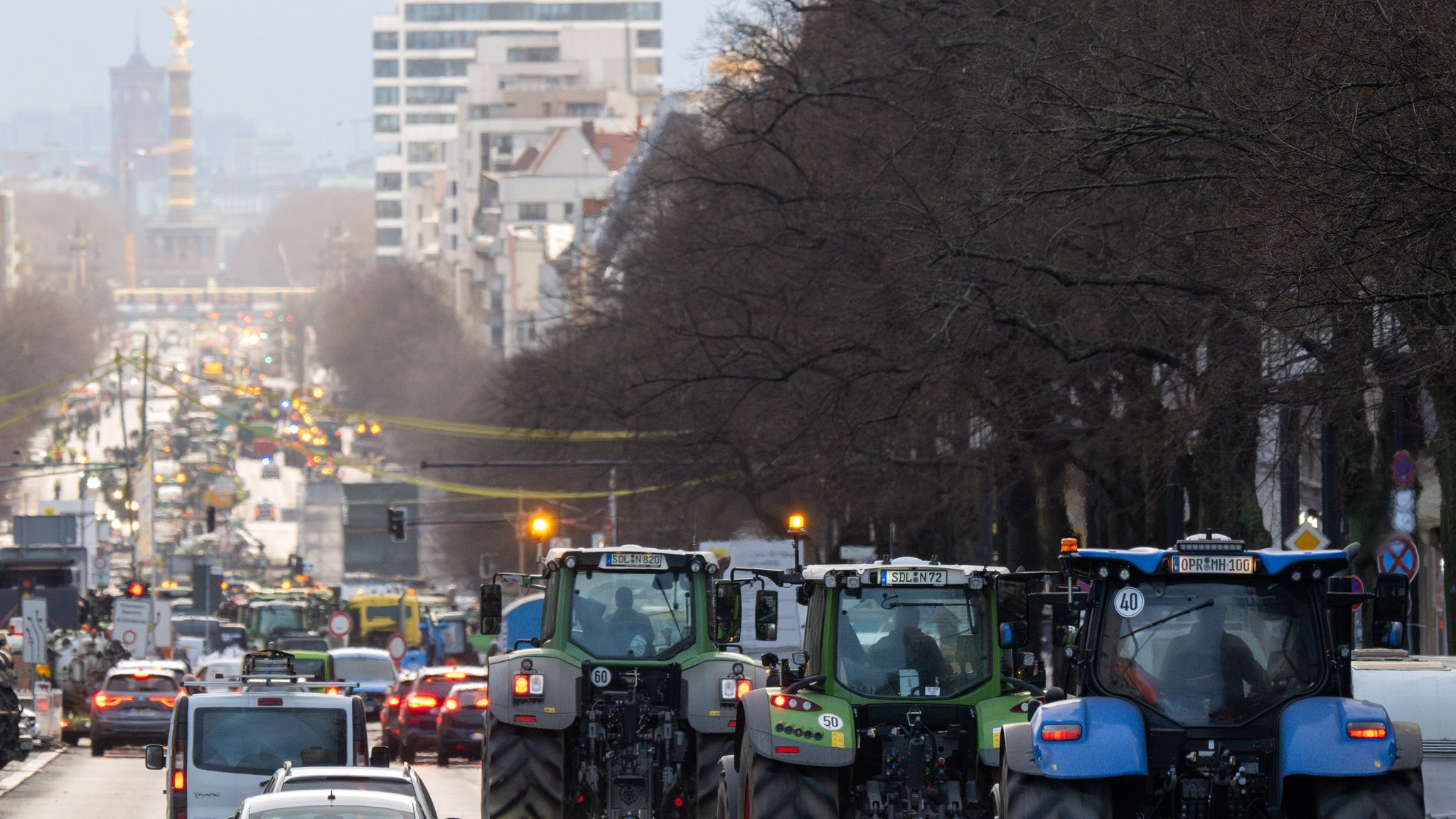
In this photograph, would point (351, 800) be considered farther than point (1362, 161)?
No

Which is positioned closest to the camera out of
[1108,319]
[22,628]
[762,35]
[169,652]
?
[1108,319]

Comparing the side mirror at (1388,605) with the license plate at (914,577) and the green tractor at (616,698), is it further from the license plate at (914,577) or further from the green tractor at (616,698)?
the green tractor at (616,698)

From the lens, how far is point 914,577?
56.3ft

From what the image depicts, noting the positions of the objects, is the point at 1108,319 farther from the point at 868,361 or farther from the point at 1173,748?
the point at 1173,748

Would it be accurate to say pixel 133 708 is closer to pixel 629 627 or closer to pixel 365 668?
pixel 365 668

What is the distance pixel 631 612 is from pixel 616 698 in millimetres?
895

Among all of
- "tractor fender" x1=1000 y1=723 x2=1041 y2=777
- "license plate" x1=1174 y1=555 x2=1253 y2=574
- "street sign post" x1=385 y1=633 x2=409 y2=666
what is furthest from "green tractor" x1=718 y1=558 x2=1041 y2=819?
"street sign post" x1=385 y1=633 x2=409 y2=666

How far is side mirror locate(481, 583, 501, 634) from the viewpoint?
72.4ft

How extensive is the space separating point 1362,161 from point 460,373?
12328 cm

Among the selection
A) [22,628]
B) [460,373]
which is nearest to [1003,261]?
[22,628]

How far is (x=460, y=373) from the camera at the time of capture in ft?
463

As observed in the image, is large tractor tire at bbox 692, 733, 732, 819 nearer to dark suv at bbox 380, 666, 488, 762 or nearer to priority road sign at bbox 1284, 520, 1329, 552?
priority road sign at bbox 1284, 520, 1329, 552

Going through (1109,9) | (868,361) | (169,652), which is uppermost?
(1109,9)

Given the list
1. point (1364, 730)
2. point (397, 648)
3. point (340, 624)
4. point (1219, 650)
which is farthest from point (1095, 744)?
point (340, 624)
